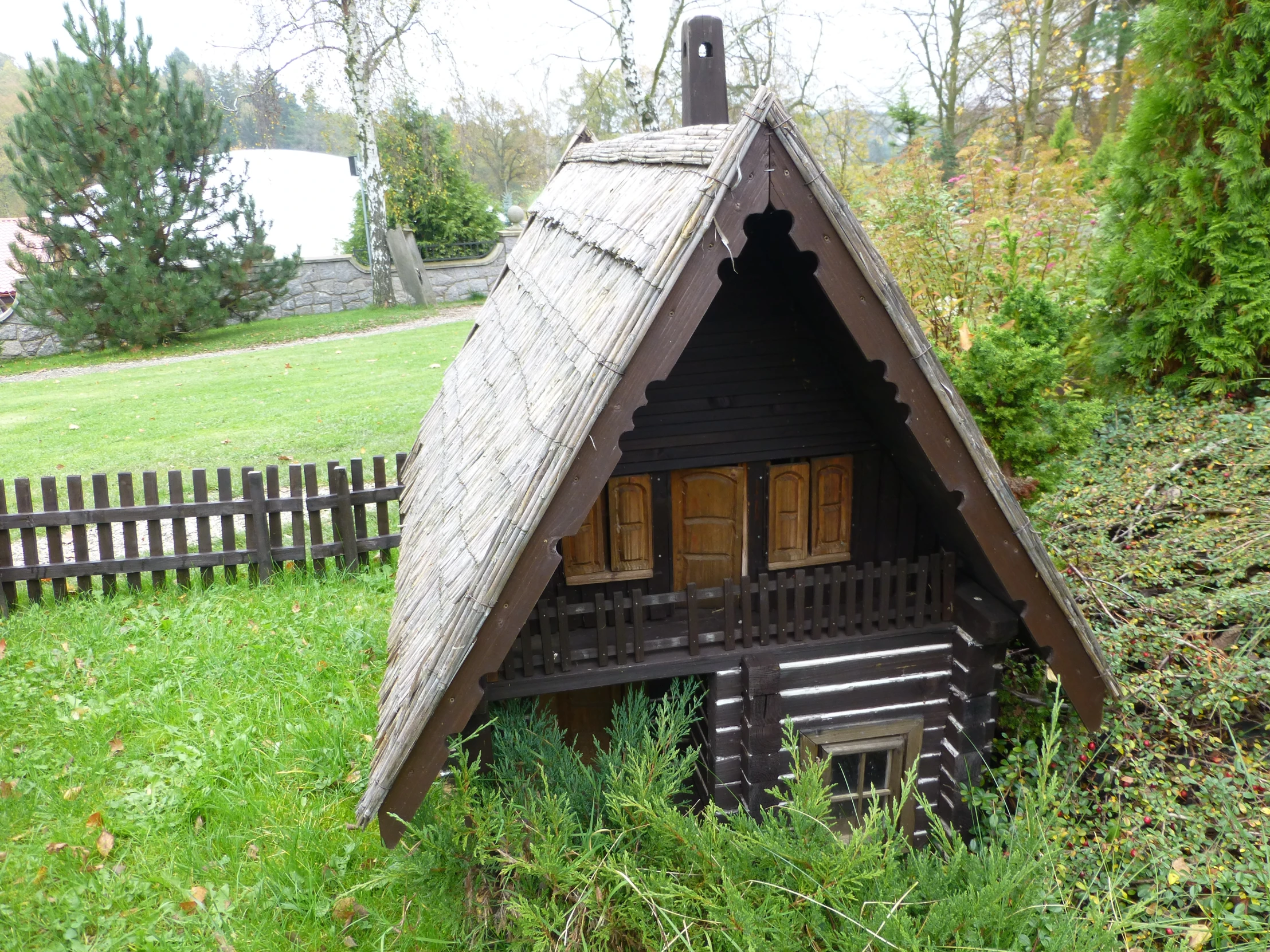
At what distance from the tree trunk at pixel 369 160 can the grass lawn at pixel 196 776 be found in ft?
57.8

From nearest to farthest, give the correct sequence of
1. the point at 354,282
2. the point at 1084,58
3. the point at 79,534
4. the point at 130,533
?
the point at 79,534 → the point at 130,533 → the point at 1084,58 → the point at 354,282

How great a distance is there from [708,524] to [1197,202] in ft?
15.7

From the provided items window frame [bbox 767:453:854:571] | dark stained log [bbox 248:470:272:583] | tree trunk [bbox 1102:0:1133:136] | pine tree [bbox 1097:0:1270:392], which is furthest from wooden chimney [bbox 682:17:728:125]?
tree trunk [bbox 1102:0:1133:136]

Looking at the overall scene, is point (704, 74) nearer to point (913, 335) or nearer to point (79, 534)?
point (913, 335)

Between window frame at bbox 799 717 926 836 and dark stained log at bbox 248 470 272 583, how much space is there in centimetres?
586

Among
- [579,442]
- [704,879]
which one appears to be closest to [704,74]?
[579,442]

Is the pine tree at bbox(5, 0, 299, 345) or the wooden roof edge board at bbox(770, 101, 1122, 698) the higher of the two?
the pine tree at bbox(5, 0, 299, 345)

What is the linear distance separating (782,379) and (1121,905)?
280 centimetres

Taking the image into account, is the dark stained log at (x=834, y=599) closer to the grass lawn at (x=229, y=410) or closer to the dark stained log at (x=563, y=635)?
the dark stained log at (x=563, y=635)

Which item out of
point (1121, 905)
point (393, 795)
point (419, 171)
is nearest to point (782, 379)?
point (393, 795)

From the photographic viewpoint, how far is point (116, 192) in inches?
750

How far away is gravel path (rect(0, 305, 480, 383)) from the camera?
18.6m

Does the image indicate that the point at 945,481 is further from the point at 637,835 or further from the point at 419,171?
the point at 419,171

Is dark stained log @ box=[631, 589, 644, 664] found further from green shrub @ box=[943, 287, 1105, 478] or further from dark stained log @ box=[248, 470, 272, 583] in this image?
dark stained log @ box=[248, 470, 272, 583]
